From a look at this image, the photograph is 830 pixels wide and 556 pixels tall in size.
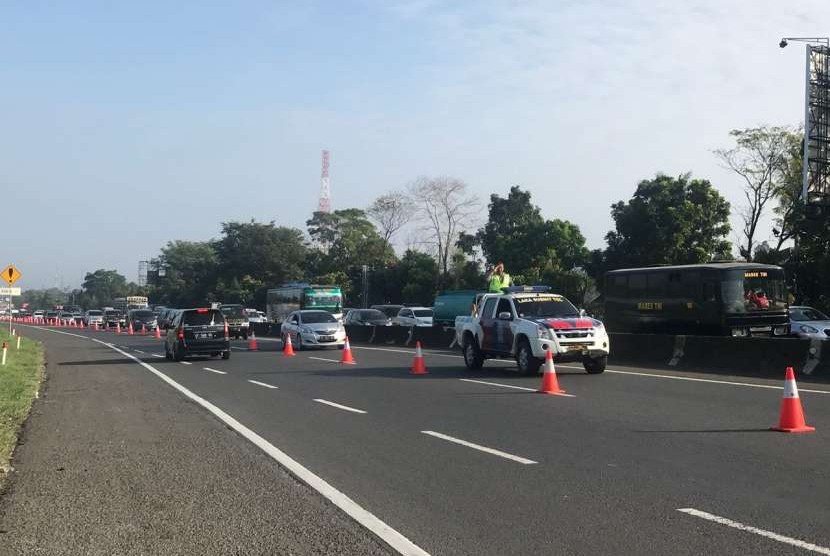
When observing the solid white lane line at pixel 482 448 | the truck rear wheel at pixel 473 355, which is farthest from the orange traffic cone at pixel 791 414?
the truck rear wheel at pixel 473 355

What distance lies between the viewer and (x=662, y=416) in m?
12.8

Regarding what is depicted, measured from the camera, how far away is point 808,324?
104ft

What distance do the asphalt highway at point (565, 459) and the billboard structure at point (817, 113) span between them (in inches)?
986

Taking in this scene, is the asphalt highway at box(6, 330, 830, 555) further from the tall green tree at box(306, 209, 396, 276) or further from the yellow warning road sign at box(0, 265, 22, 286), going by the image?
the tall green tree at box(306, 209, 396, 276)

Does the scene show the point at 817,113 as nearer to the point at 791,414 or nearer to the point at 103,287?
the point at 791,414

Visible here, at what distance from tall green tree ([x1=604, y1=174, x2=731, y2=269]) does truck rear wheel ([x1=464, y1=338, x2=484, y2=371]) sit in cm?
2993

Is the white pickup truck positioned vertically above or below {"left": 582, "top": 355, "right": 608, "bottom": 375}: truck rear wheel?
above

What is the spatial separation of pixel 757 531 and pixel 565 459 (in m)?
3.23

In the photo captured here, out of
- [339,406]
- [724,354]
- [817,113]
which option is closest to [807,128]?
[817,113]

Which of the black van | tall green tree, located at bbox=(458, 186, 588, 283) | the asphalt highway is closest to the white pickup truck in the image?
the asphalt highway

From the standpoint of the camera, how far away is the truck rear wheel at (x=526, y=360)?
1919cm

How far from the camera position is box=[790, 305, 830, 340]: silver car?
3122 cm

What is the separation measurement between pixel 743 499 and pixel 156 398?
39.5 ft

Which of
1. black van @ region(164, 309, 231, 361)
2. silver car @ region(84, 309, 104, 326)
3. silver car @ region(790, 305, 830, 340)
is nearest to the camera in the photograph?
black van @ region(164, 309, 231, 361)
